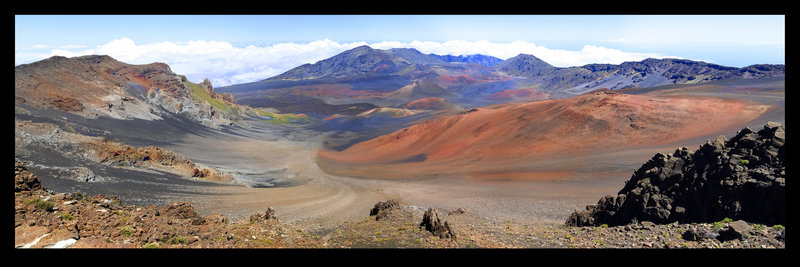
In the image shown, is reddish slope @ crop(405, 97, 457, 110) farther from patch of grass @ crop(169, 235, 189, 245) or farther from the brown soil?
patch of grass @ crop(169, 235, 189, 245)

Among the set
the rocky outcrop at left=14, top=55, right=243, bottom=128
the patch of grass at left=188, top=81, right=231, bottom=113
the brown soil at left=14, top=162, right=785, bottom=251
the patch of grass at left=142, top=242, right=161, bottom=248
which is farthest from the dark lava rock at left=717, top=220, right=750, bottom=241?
the patch of grass at left=188, top=81, right=231, bottom=113

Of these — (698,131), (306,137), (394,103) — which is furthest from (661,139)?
(394,103)

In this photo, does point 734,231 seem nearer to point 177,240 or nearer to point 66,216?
point 177,240

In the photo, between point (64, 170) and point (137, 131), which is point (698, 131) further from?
point (137, 131)

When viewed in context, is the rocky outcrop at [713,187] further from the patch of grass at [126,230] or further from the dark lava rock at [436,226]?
the patch of grass at [126,230]

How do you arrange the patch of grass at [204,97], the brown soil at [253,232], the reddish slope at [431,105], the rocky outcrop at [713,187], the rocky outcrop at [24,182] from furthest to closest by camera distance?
the reddish slope at [431,105]
the patch of grass at [204,97]
the rocky outcrop at [713,187]
the rocky outcrop at [24,182]
the brown soil at [253,232]

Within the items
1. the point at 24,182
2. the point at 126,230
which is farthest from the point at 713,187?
the point at 24,182

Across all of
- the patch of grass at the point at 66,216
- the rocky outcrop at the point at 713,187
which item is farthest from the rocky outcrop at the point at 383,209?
the patch of grass at the point at 66,216

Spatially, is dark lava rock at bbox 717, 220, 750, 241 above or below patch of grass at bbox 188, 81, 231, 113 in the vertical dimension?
below
